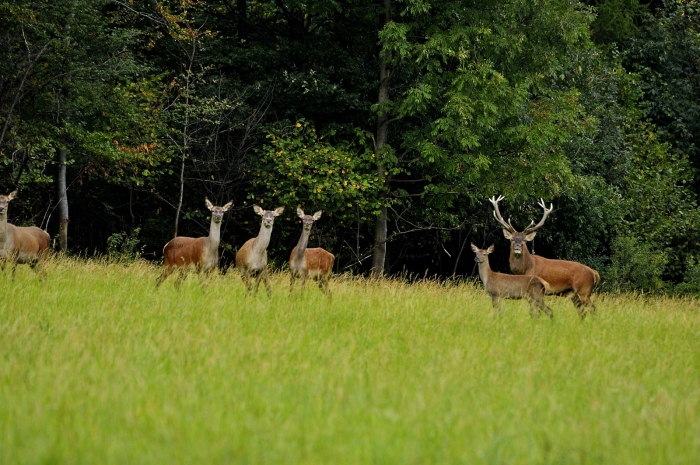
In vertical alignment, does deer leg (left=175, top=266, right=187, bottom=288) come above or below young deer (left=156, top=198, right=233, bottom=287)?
below

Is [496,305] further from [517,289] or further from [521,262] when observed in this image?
[521,262]

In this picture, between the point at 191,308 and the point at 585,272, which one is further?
the point at 585,272

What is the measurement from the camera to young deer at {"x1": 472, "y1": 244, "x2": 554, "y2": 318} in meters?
11.5

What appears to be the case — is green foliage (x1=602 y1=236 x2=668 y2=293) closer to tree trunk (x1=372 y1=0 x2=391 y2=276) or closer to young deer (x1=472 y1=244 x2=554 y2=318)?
tree trunk (x1=372 y1=0 x2=391 y2=276)

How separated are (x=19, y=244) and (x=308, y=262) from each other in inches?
145

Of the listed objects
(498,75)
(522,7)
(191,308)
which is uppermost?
(522,7)

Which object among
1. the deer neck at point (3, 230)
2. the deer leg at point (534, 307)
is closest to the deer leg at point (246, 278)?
the deer neck at point (3, 230)

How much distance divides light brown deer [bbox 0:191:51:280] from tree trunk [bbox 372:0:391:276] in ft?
23.8

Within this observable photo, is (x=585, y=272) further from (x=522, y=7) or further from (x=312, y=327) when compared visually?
(x=522, y=7)

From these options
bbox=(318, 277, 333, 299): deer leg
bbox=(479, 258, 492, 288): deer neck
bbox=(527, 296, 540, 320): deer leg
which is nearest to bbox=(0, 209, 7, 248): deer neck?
bbox=(318, 277, 333, 299): deer leg

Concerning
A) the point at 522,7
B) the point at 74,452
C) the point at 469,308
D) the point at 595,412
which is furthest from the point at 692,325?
the point at 74,452

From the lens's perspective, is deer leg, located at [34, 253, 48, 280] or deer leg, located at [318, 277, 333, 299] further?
deer leg, located at [318, 277, 333, 299]

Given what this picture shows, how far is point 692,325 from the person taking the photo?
1198cm

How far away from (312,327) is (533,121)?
1020 centimetres
